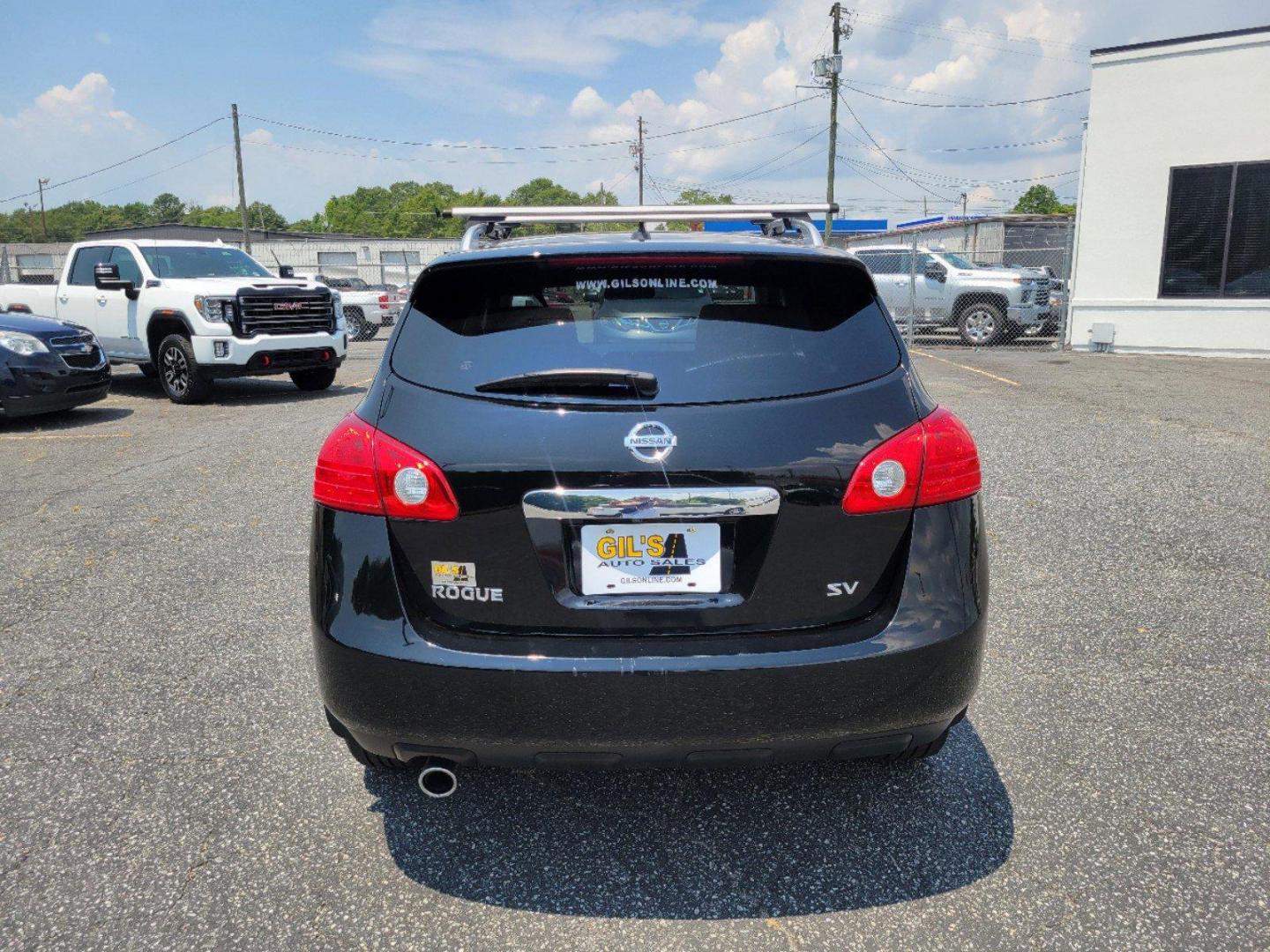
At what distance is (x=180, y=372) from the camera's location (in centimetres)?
1157

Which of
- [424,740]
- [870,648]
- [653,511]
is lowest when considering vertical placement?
[424,740]

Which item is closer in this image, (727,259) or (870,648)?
Result: (870,648)

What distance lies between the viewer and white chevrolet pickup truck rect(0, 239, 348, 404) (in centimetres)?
1120

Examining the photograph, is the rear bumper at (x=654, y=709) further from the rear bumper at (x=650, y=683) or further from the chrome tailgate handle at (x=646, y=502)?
the chrome tailgate handle at (x=646, y=502)

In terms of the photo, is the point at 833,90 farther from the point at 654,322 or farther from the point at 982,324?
the point at 654,322

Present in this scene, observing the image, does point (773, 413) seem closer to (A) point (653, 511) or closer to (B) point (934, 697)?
(A) point (653, 511)

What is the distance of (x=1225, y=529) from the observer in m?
5.55

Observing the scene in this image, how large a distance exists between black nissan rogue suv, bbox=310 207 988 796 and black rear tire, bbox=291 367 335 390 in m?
11.0

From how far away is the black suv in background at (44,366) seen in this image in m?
9.31

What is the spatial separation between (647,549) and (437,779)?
0.90m

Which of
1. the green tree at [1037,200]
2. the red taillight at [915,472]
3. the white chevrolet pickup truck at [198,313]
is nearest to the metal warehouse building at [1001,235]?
the white chevrolet pickup truck at [198,313]

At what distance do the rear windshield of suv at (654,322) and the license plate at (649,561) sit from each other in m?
0.39

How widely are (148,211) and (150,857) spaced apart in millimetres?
174521

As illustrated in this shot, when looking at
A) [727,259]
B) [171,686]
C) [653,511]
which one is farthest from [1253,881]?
[171,686]
